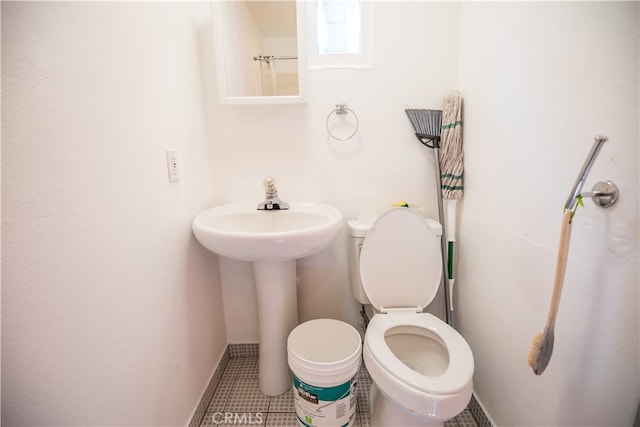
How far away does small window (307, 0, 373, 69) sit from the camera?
109cm

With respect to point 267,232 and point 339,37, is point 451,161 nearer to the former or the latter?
point 339,37

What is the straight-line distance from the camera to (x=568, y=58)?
610mm

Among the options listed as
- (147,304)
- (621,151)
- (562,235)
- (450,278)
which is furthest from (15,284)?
(450,278)

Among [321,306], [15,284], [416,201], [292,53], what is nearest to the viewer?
[15,284]

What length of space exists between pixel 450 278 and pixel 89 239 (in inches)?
49.6

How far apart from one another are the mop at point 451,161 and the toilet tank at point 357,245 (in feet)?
0.30

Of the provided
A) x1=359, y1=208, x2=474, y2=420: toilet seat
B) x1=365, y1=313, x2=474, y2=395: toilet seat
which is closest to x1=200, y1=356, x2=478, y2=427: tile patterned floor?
x1=359, y1=208, x2=474, y2=420: toilet seat

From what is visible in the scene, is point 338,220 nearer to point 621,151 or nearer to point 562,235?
point 562,235

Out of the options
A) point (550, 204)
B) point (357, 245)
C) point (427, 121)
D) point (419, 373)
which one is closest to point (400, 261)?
point (357, 245)

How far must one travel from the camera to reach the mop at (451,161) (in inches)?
41.6

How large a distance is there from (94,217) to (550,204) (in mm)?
1149

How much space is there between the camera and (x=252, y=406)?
108 centimetres
